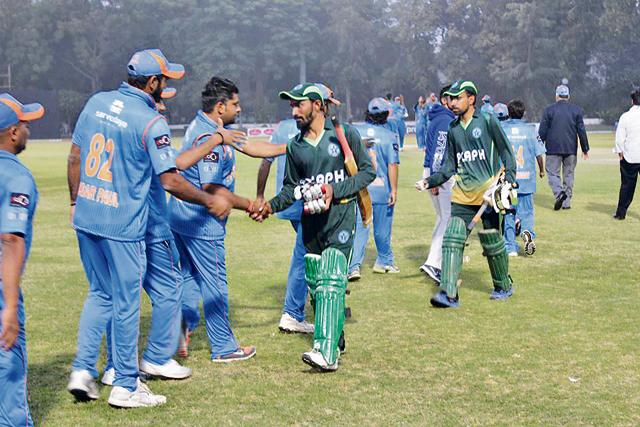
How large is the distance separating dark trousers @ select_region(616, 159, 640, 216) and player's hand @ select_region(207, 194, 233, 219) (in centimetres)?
1076

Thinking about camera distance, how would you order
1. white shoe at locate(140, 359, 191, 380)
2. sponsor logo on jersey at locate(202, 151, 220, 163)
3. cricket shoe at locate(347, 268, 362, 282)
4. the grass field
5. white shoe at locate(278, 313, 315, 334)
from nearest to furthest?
the grass field < white shoe at locate(140, 359, 191, 380) < sponsor logo on jersey at locate(202, 151, 220, 163) < white shoe at locate(278, 313, 315, 334) < cricket shoe at locate(347, 268, 362, 282)

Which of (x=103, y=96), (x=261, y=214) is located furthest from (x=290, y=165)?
(x=103, y=96)

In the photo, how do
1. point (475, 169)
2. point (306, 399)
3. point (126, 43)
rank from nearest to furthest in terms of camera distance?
point (306, 399) < point (475, 169) < point (126, 43)

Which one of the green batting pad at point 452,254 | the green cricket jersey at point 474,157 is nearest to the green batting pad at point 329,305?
Result: the green batting pad at point 452,254

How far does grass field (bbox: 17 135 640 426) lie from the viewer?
5.75 m

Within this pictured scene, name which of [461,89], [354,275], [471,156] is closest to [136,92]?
[461,89]

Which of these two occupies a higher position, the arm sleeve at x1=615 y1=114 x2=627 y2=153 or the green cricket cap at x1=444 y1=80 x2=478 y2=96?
the green cricket cap at x1=444 y1=80 x2=478 y2=96

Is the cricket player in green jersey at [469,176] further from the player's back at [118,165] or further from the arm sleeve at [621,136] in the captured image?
the arm sleeve at [621,136]

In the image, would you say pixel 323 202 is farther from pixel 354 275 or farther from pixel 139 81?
pixel 354 275

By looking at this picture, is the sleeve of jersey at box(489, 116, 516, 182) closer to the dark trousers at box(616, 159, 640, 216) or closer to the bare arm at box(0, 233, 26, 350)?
the bare arm at box(0, 233, 26, 350)

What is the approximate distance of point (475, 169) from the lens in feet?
29.3

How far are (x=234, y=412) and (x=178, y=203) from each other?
181 cm

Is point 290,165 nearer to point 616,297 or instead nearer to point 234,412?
point 234,412

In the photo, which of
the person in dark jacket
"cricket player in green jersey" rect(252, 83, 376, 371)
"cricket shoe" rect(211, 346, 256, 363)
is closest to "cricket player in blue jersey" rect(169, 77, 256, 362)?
"cricket shoe" rect(211, 346, 256, 363)
